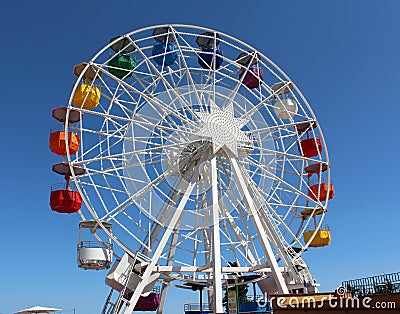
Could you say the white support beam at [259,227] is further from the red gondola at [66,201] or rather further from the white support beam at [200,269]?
the red gondola at [66,201]

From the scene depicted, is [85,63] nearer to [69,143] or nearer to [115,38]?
[115,38]

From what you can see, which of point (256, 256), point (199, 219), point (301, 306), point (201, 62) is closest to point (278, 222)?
point (256, 256)

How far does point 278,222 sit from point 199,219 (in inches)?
133

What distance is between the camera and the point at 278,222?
19188 mm

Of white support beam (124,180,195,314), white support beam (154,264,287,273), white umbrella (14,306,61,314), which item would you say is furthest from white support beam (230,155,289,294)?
white umbrella (14,306,61,314)

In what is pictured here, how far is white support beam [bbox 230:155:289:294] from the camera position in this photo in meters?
15.9

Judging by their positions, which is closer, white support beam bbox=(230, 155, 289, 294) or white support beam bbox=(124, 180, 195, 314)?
white support beam bbox=(124, 180, 195, 314)

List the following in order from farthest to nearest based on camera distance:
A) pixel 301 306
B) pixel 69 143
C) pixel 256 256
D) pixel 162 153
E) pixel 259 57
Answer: pixel 259 57 → pixel 256 256 → pixel 162 153 → pixel 69 143 → pixel 301 306

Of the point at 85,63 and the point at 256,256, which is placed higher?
the point at 85,63

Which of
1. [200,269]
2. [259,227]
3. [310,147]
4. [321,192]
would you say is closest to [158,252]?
[200,269]

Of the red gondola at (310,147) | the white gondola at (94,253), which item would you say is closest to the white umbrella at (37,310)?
the white gondola at (94,253)

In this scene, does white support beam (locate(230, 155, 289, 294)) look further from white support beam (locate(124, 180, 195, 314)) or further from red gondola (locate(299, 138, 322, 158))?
red gondola (locate(299, 138, 322, 158))

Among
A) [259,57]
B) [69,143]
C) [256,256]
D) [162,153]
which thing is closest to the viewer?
[69,143]

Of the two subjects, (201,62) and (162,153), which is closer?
(162,153)
